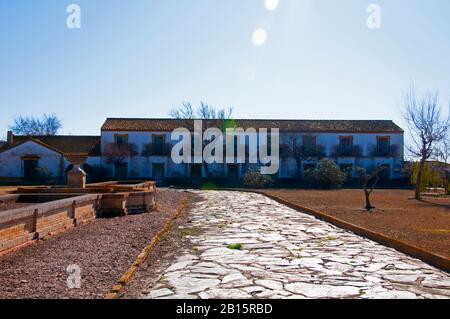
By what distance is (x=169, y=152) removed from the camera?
3981cm

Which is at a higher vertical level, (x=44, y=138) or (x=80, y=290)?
(x=44, y=138)

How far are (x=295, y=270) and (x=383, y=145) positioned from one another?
124 feet

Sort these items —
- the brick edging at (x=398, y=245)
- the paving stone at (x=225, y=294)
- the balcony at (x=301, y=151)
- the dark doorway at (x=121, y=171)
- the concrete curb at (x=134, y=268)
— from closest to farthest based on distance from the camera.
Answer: the paving stone at (x=225, y=294) → the concrete curb at (x=134, y=268) → the brick edging at (x=398, y=245) → the dark doorway at (x=121, y=171) → the balcony at (x=301, y=151)

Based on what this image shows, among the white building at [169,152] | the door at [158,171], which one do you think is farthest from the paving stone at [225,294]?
the door at [158,171]

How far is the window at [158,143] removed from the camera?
40.0m

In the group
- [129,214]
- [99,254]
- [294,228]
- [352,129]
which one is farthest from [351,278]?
[352,129]

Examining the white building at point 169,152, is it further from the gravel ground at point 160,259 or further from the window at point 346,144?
the gravel ground at point 160,259

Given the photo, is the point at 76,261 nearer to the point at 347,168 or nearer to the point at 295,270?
the point at 295,270

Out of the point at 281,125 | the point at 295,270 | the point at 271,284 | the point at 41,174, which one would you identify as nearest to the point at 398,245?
the point at 295,270

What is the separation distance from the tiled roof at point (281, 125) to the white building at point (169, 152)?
95 mm

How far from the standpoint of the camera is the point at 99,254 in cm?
652
